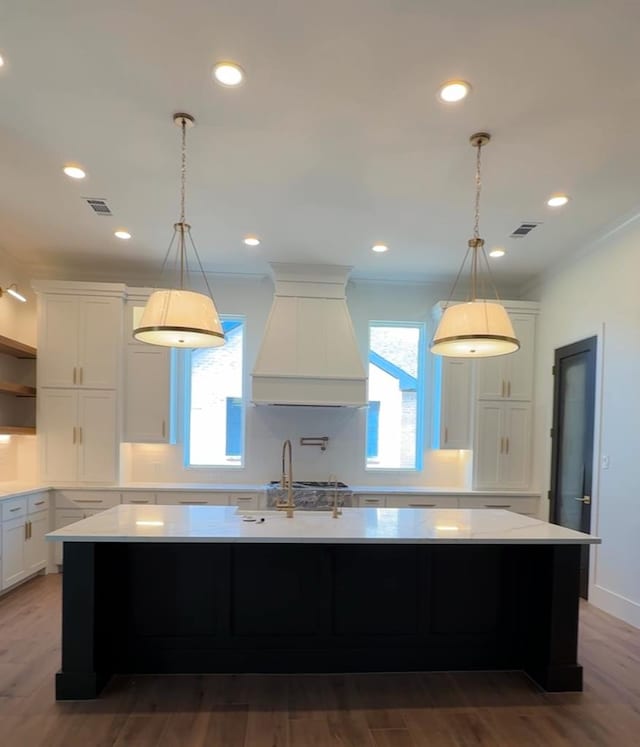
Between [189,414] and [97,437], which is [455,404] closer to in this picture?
[189,414]

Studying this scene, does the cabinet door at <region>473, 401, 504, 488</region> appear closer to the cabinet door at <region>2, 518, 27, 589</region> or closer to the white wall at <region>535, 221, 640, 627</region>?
the white wall at <region>535, 221, 640, 627</region>

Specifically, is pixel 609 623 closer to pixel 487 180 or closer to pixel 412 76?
pixel 487 180

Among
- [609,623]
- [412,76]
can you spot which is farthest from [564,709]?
[412,76]

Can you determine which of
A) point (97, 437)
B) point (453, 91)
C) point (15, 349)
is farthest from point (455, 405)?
point (15, 349)

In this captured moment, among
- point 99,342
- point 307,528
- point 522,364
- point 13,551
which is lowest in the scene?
point 13,551

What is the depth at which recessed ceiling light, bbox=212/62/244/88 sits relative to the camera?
214cm

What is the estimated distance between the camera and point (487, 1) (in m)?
1.79

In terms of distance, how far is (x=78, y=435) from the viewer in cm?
464

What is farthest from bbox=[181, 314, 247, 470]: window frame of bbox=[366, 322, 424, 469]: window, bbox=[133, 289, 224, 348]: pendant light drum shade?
bbox=[133, 289, 224, 348]: pendant light drum shade

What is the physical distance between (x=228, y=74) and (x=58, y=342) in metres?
3.44

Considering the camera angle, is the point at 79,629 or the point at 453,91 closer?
the point at 453,91

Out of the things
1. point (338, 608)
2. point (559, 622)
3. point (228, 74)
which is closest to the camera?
point (228, 74)

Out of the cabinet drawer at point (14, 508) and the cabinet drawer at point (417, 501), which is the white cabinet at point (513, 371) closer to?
the cabinet drawer at point (417, 501)

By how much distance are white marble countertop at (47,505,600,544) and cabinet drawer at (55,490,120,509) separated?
169 cm
